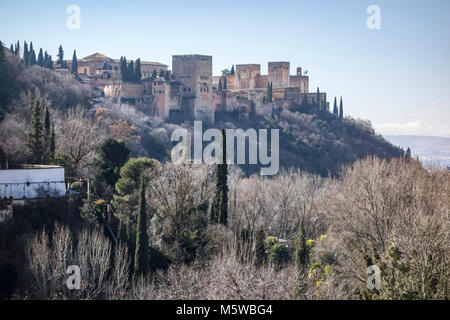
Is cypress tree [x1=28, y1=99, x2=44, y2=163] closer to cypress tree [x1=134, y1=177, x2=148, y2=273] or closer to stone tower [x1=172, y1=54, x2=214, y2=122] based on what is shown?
cypress tree [x1=134, y1=177, x2=148, y2=273]

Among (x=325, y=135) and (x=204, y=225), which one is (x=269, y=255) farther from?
(x=325, y=135)

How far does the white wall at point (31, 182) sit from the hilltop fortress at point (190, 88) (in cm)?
3263

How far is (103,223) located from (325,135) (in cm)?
4881

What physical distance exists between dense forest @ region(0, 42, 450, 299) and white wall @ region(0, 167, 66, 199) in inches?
23.6

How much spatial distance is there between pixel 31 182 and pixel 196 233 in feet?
19.7

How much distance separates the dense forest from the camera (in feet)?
42.3

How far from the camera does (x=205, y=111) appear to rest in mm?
58969

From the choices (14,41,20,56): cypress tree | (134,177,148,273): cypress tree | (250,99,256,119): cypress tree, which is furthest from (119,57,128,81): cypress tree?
(134,177,148,273): cypress tree

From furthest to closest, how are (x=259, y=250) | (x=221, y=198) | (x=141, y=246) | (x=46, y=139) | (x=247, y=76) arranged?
(x=247, y=76) < (x=46, y=139) < (x=221, y=198) < (x=259, y=250) < (x=141, y=246)

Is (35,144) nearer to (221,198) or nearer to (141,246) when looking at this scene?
(221,198)

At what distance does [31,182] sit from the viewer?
18.8 m

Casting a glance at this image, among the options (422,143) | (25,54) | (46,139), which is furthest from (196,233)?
(422,143)


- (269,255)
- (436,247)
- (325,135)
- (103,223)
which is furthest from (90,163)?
(325,135)

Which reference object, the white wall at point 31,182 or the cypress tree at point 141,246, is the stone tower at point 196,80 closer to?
the white wall at point 31,182
